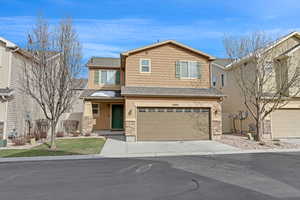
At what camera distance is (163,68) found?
1438cm

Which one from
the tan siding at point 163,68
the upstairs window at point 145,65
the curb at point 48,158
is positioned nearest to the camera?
the curb at point 48,158

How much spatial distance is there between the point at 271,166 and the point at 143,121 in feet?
25.9

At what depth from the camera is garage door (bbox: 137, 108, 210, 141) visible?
13.1 m

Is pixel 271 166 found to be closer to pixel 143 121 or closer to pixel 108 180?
pixel 108 180

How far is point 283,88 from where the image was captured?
1354 centimetres

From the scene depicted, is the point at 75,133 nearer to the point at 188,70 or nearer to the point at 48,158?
the point at 48,158

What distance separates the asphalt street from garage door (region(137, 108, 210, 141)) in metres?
5.05

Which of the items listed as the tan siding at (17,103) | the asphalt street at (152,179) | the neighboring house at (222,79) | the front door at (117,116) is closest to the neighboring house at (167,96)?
the front door at (117,116)

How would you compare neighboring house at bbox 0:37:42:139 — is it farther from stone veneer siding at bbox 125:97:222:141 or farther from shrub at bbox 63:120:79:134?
stone veneer siding at bbox 125:97:222:141

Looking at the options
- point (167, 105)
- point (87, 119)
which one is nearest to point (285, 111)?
point (167, 105)

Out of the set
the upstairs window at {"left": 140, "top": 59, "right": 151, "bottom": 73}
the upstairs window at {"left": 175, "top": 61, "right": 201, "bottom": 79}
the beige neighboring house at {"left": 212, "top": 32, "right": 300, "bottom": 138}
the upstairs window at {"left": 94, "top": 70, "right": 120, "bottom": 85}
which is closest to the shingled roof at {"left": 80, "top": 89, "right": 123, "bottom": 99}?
the upstairs window at {"left": 94, "top": 70, "right": 120, "bottom": 85}

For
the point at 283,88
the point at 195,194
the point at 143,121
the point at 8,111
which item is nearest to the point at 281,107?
the point at 283,88

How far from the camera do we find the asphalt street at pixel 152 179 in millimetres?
4508

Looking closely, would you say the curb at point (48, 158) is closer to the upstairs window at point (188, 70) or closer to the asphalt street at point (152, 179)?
the asphalt street at point (152, 179)
